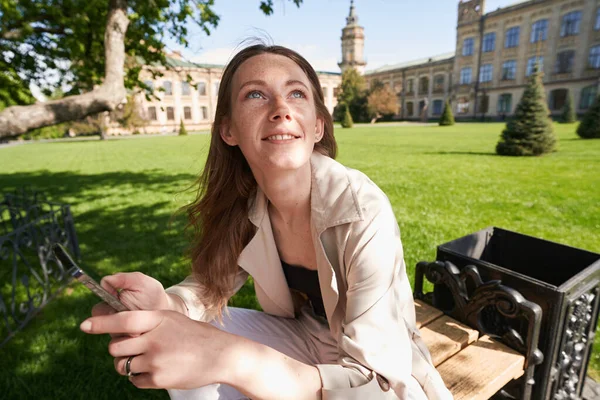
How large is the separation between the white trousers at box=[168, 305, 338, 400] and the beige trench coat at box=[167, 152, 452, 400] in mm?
175

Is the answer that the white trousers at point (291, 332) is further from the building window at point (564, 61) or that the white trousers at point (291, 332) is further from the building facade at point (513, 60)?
the building window at point (564, 61)

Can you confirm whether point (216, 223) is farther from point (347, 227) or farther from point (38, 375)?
point (38, 375)

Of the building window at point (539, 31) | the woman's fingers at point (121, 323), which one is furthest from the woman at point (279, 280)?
the building window at point (539, 31)

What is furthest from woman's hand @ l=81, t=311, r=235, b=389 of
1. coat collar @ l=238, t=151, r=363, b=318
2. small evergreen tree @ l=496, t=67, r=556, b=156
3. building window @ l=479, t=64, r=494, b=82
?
building window @ l=479, t=64, r=494, b=82

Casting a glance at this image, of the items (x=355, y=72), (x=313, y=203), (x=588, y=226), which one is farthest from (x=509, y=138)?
(x=355, y=72)

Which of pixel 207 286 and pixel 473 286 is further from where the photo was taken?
pixel 473 286

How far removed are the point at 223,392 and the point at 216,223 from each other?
76cm

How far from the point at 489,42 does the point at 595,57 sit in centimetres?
1125

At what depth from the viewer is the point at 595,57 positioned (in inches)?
1323

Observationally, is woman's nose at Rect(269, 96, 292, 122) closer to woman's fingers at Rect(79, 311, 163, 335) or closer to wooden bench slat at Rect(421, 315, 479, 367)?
woman's fingers at Rect(79, 311, 163, 335)

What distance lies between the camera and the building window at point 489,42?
4122 cm

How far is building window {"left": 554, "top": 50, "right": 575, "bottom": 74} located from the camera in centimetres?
3522

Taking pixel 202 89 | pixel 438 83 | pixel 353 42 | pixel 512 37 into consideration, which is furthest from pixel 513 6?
pixel 202 89

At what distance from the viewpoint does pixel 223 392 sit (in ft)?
4.37
